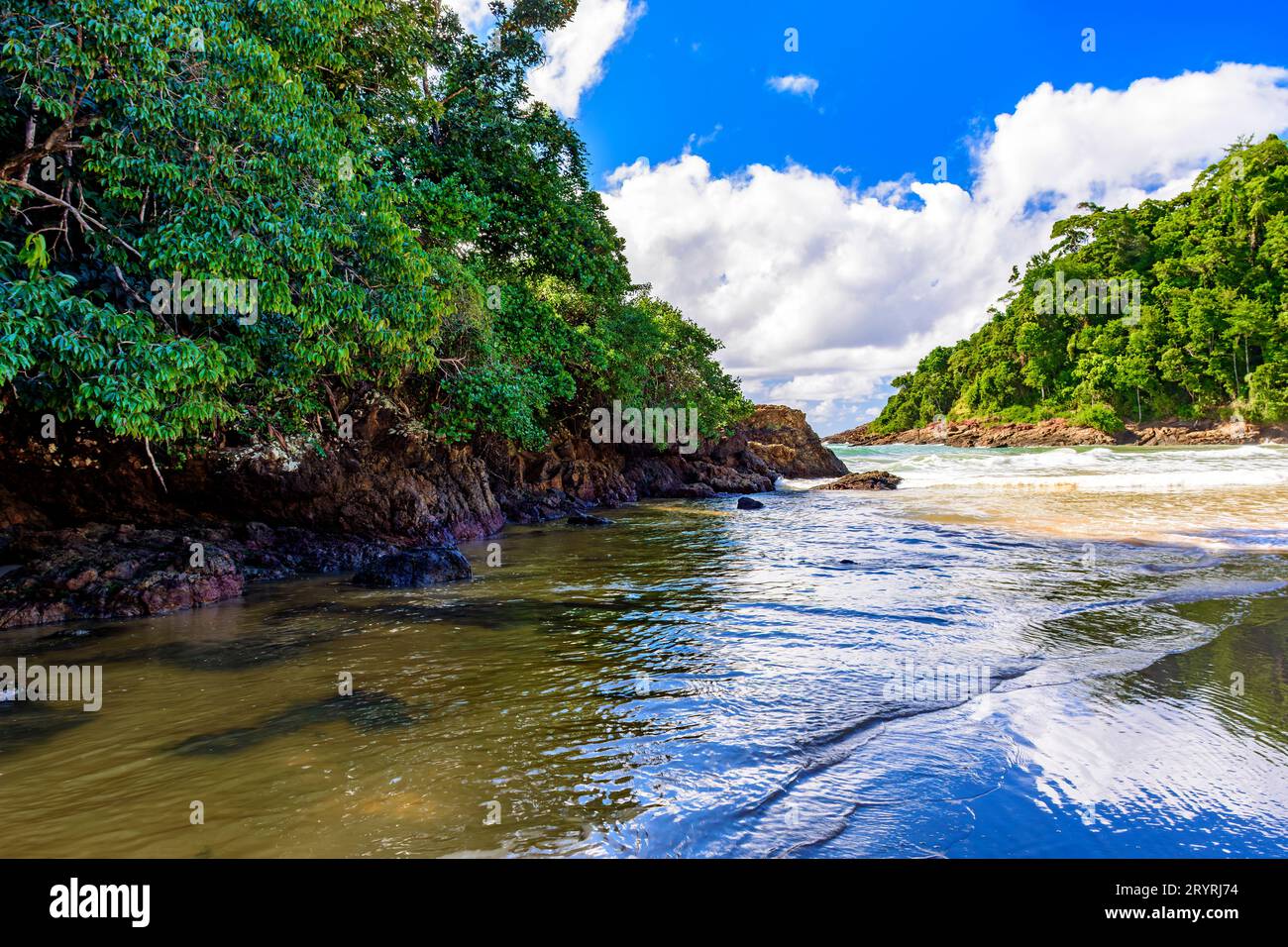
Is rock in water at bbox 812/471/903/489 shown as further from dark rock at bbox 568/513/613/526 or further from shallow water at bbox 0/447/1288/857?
shallow water at bbox 0/447/1288/857

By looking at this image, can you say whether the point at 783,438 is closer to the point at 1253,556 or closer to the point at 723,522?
the point at 723,522

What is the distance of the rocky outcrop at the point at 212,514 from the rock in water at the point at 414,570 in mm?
30

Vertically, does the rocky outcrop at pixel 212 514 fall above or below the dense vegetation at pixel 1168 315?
below

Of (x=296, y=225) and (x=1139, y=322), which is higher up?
(x=1139, y=322)

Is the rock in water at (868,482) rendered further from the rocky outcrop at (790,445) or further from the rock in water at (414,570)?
the rock in water at (414,570)

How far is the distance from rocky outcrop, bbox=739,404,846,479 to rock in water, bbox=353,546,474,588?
30936 millimetres

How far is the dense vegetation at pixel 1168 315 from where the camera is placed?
5438 cm

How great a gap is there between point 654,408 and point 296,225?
20.1 metres

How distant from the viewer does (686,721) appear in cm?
454

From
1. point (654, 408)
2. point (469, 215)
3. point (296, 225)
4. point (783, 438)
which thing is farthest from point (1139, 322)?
point (296, 225)

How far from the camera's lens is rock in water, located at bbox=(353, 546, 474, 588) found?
9547 mm

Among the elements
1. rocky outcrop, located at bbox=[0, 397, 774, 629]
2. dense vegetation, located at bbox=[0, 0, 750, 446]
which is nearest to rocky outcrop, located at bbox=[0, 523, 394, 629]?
rocky outcrop, located at bbox=[0, 397, 774, 629]

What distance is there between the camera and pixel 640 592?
911 centimetres

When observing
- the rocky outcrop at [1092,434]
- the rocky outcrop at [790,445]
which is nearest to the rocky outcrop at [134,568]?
the rocky outcrop at [790,445]
